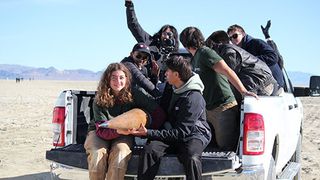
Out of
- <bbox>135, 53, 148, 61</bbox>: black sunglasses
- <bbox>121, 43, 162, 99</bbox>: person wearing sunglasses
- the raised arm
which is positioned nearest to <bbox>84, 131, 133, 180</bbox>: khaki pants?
<bbox>121, 43, 162, 99</bbox>: person wearing sunglasses

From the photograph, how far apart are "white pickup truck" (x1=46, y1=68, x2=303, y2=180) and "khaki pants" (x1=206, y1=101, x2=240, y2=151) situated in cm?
14

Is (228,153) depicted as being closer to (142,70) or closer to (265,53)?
(142,70)

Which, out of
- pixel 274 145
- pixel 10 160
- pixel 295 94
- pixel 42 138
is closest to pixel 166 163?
pixel 274 145

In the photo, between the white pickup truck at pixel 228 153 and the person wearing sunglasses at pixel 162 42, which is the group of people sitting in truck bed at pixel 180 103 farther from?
the person wearing sunglasses at pixel 162 42

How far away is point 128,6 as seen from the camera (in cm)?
742

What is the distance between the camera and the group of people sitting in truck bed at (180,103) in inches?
171

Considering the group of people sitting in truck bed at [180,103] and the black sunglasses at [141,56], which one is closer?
the group of people sitting in truck bed at [180,103]

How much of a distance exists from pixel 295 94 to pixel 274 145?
2638 millimetres

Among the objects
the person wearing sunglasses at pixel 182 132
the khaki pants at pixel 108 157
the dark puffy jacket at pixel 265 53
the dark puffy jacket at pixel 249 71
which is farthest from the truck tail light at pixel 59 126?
the dark puffy jacket at pixel 265 53

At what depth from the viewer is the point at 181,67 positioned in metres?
4.48

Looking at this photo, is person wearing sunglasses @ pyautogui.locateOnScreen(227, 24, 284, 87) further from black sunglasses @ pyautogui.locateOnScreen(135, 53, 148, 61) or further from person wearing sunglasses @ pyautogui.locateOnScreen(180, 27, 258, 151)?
person wearing sunglasses @ pyautogui.locateOnScreen(180, 27, 258, 151)

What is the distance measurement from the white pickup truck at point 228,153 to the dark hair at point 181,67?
0.55 m

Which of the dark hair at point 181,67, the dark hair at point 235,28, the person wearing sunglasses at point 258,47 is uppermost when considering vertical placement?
the dark hair at point 235,28

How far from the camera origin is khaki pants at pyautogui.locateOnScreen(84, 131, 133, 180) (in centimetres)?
431
